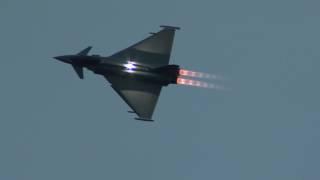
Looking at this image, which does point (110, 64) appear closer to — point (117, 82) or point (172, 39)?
point (117, 82)

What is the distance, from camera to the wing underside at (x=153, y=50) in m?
105

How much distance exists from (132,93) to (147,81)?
2774 millimetres

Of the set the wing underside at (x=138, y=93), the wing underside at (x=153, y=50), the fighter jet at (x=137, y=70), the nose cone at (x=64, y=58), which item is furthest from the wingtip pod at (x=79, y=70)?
the wing underside at (x=153, y=50)

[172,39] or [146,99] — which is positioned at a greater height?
[172,39]

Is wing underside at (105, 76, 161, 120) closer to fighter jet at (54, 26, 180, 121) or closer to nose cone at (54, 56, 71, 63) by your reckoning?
fighter jet at (54, 26, 180, 121)

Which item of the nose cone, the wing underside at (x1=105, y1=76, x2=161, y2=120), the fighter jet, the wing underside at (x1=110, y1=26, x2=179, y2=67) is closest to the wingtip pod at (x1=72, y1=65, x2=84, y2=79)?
the fighter jet

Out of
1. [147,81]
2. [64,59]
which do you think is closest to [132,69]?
[147,81]

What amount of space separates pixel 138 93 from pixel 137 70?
3.11 metres

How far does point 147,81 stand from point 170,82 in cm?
311

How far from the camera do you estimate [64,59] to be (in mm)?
105938

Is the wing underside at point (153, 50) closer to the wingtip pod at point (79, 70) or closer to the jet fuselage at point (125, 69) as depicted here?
the jet fuselage at point (125, 69)

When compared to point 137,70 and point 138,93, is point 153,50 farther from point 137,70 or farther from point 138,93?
point 138,93

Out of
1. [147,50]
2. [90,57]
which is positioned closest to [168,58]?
[147,50]

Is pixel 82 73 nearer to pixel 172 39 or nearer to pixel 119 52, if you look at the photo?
pixel 119 52
